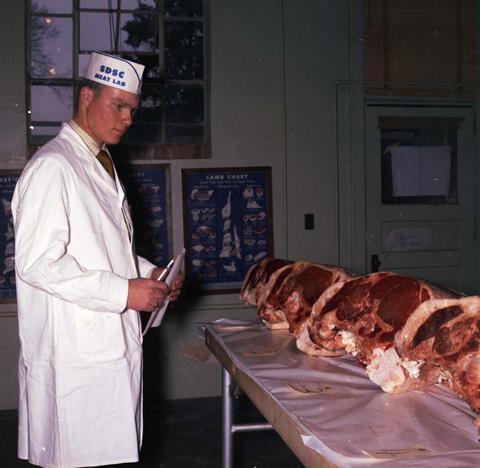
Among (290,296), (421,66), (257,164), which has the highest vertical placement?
(421,66)

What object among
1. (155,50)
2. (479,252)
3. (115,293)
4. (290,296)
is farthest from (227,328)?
(479,252)

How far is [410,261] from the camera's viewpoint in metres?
5.36

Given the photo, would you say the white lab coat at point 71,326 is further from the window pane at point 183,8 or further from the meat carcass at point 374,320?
the window pane at point 183,8

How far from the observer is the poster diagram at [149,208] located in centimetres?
502

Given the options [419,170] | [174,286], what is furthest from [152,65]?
[174,286]

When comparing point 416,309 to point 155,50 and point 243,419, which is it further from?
point 155,50

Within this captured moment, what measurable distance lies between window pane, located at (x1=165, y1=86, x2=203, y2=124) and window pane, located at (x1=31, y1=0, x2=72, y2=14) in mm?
866

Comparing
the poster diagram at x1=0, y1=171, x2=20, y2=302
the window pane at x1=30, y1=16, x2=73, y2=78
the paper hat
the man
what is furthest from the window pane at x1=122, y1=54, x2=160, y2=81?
the man

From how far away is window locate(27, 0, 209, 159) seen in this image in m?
4.89

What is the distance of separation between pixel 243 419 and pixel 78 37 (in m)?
2.83

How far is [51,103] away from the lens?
491cm

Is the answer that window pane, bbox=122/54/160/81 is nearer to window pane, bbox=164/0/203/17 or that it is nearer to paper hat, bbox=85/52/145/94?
window pane, bbox=164/0/203/17

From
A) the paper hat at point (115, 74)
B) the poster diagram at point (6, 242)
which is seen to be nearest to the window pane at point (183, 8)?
the poster diagram at point (6, 242)

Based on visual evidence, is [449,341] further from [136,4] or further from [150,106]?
[136,4]
